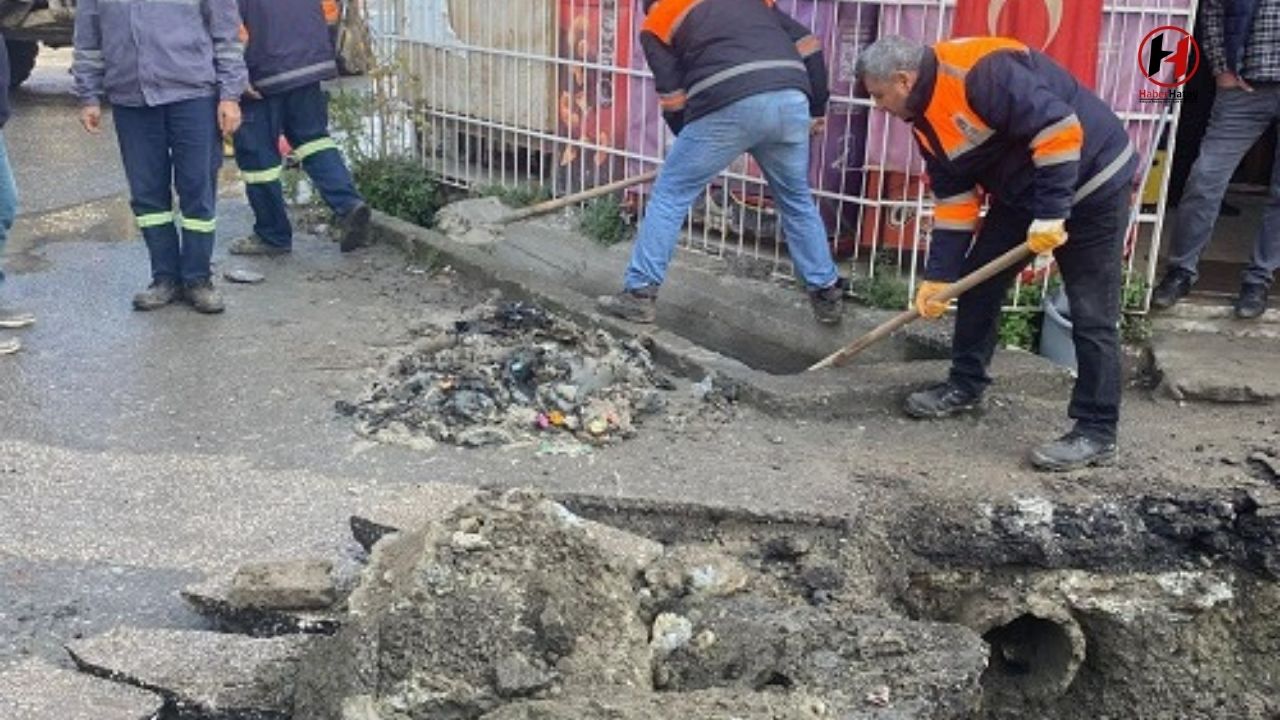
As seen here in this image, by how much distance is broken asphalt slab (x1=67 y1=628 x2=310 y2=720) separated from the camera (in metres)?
3.20

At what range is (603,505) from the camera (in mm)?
4262

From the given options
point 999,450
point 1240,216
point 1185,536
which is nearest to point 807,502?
point 999,450

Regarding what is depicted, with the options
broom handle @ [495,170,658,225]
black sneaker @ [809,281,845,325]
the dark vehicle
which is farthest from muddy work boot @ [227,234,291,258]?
the dark vehicle

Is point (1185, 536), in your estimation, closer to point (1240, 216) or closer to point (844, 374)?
point (844, 374)

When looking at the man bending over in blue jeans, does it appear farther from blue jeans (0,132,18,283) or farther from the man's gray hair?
blue jeans (0,132,18,283)

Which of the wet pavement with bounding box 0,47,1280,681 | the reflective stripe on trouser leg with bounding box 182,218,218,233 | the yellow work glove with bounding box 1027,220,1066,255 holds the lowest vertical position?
the wet pavement with bounding box 0,47,1280,681

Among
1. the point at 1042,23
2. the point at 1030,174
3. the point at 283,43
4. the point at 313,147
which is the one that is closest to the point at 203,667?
the point at 1030,174

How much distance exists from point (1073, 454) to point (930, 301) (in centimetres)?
77

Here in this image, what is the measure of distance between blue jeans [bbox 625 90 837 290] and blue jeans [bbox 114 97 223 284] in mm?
2094

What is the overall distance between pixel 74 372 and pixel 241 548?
193cm

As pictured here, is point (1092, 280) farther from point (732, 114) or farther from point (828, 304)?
point (732, 114)

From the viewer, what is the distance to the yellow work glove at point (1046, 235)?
4355mm

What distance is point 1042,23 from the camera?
17.9ft

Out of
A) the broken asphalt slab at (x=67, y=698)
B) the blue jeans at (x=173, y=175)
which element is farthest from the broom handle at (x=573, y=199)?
the broken asphalt slab at (x=67, y=698)
